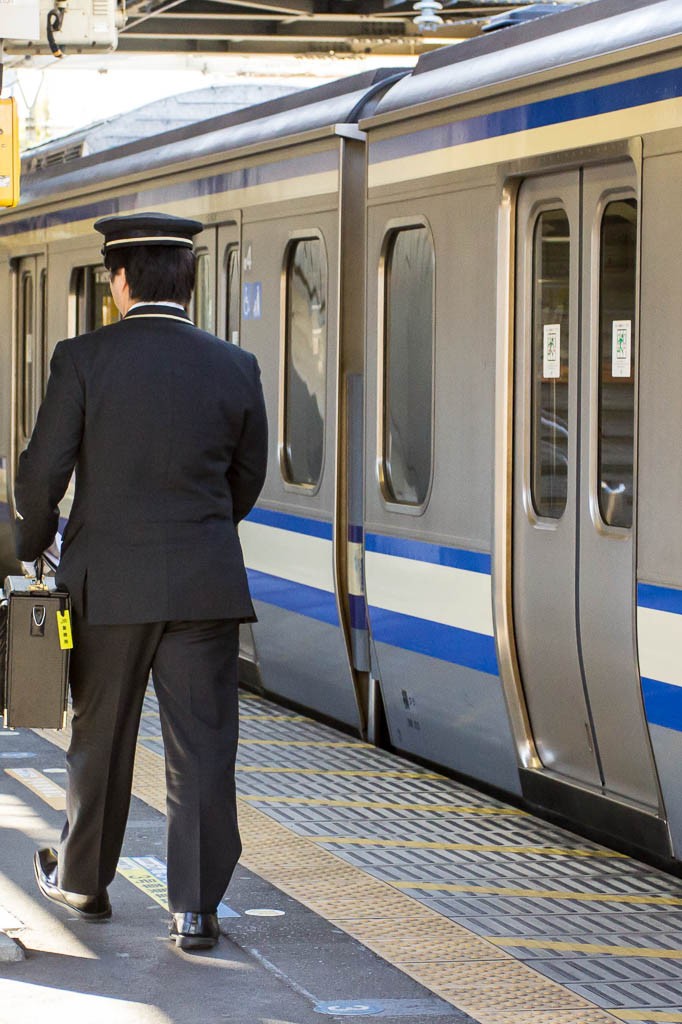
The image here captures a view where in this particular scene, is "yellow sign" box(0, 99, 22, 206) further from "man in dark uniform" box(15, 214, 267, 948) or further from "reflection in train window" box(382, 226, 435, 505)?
"man in dark uniform" box(15, 214, 267, 948)

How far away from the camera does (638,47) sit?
575 centimetres

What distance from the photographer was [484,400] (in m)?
6.87

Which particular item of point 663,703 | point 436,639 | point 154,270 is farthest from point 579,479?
point 154,270

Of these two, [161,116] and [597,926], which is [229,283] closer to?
[161,116]

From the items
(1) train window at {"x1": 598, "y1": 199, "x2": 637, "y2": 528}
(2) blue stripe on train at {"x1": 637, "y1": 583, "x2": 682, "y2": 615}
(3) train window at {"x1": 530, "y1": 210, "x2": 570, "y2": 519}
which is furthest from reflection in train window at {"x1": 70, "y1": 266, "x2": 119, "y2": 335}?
(2) blue stripe on train at {"x1": 637, "y1": 583, "x2": 682, "y2": 615}

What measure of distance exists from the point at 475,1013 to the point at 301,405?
4.54 meters

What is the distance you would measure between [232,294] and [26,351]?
4336 mm

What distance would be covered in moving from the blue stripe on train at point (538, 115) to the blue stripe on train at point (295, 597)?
1983mm

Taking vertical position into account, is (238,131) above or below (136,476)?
above

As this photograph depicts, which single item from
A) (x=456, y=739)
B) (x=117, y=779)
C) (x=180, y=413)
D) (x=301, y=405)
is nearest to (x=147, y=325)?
(x=180, y=413)

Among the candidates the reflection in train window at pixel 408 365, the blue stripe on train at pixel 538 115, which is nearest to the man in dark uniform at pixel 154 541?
the blue stripe on train at pixel 538 115

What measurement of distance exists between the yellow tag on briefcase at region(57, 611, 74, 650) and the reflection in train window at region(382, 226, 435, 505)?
8.66 ft

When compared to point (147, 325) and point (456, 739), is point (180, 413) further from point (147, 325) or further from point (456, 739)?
Result: point (456, 739)

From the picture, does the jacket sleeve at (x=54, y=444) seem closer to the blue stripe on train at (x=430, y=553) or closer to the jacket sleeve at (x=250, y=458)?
the jacket sleeve at (x=250, y=458)
